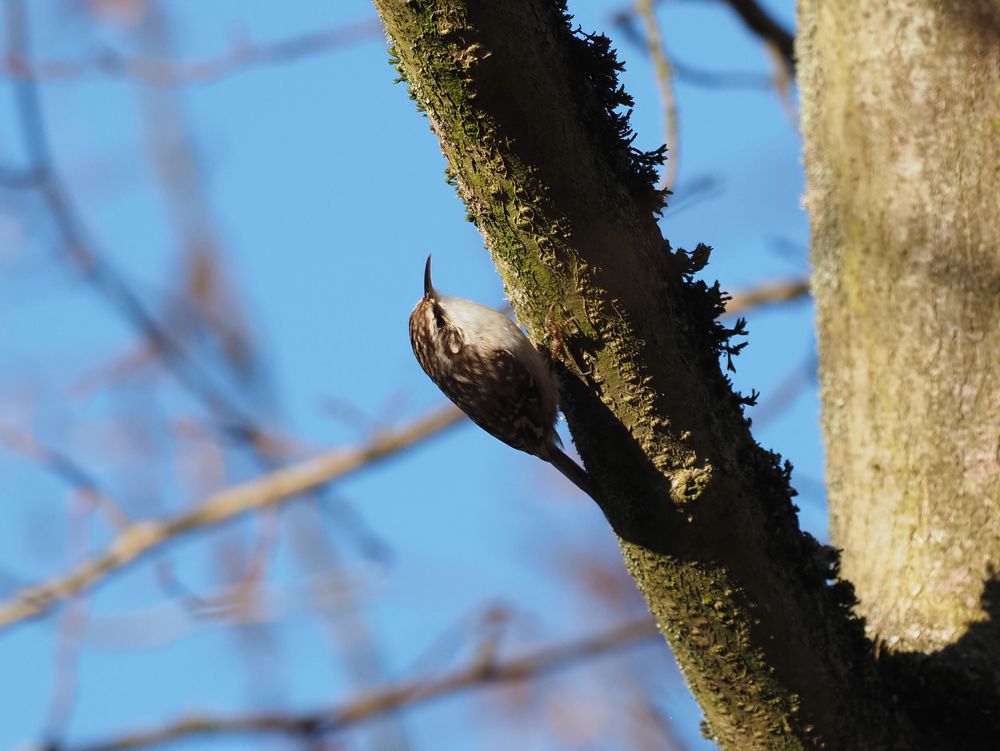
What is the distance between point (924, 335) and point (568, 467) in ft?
3.25

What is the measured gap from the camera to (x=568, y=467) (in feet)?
9.93

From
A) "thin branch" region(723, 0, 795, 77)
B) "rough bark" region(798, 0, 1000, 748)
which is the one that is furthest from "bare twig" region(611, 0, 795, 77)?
"rough bark" region(798, 0, 1000, 748)

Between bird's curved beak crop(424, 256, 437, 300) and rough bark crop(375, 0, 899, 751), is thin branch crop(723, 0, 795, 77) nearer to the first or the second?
bird's curved beak crop(424, 256, 437, 300)

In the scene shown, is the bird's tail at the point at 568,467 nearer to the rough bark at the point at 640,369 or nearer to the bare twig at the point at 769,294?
the rough bark at the point at 640,369

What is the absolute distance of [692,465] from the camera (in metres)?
2.05

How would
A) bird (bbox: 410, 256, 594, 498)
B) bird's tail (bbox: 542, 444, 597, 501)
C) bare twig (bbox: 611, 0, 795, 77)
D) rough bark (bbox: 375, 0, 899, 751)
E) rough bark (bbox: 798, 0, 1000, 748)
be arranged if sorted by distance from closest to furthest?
1. rough bark (bbox: 375, 0, 899, 751)
2. rough bark (bbox: 798, 0, 1000, 748)
3. bird's tail (bbox: 542, 444, 597, 501)
4. bird (bbox: 410, 256, 594, 498)
5. bare twig (bbox: 611, 0, 795, 77)

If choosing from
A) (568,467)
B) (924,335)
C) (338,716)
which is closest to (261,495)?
(338,716)

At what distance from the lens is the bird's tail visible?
9.00ft

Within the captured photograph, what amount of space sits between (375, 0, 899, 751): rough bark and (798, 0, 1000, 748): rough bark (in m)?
0.28

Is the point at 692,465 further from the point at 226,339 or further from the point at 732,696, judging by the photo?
the point at 226,339

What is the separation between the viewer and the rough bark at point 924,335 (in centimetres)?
240

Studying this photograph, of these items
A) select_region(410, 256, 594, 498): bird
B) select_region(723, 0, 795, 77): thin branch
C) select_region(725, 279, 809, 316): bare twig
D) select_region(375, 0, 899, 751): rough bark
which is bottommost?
select_region(375, 0, 899, 751): rough bark

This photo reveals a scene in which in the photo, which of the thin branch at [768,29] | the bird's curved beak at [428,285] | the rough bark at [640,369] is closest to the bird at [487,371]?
the bird's curved beak at [428,285]

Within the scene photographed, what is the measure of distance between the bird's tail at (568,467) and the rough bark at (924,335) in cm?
66
